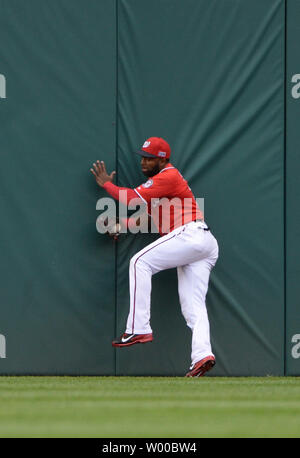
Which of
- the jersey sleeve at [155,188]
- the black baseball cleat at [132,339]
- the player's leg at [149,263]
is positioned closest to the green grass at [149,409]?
the black baseball cleat at [132,339]

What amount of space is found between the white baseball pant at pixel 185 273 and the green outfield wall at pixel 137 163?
0.29 m

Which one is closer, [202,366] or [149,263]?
[202,366]

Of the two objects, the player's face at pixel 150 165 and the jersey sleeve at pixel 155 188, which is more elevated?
the player's face at pixel 150 165

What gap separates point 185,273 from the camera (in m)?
7.78

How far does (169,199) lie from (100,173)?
23.7 inches

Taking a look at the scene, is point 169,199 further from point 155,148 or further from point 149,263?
point 149,263

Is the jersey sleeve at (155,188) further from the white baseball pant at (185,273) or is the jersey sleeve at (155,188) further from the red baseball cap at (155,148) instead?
the white baseball pant at (185,273)

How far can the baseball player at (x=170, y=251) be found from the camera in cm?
748

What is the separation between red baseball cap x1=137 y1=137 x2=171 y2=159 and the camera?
25.2ft

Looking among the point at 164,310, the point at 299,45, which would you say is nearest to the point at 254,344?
the point at 164,310

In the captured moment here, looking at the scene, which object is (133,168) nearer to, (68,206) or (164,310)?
(68,206)

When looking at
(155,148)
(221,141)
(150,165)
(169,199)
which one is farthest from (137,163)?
(221,141)

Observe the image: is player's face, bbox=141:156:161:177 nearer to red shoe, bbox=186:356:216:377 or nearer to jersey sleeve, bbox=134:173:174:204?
jersey sleeve, bbox=134:173:174:204

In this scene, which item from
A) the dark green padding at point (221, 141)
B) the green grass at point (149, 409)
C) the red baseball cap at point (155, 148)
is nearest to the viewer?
the green grass at point (149, 409)
